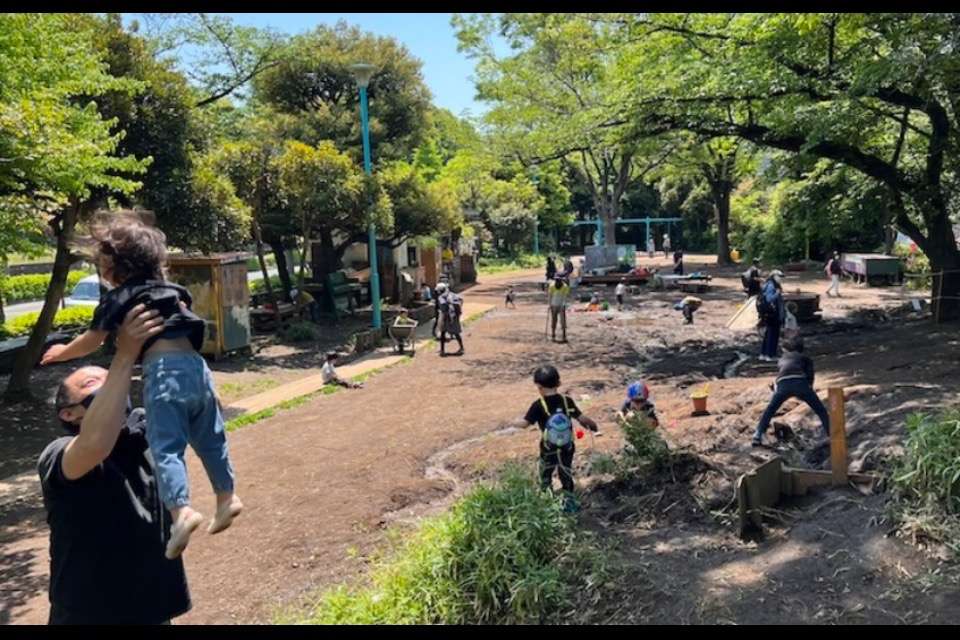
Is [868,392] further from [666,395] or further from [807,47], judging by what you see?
[807,47]

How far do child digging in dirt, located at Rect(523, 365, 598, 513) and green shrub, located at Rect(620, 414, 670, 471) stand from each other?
87 cm

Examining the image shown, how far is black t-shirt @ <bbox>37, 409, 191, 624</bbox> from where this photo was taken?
270 cm

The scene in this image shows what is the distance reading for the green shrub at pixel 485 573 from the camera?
15.1ft

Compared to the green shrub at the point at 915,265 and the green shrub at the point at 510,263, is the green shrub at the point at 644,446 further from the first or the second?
the green shrub at the point at 510,263

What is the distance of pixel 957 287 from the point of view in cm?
1477

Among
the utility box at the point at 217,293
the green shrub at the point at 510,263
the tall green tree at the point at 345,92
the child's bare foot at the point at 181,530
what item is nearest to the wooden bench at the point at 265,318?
the utility box at the point at 217,293

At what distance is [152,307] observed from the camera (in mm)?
2623

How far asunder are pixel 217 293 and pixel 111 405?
14.7 meters

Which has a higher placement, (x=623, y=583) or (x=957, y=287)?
(x=957, y=287)

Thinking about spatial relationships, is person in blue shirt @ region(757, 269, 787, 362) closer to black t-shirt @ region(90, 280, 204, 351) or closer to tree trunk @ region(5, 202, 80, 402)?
tree trunk @ region(5, 202, 80, 402)

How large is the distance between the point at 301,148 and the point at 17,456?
11.0 m

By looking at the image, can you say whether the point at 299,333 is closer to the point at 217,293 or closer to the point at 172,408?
the point at 217,293

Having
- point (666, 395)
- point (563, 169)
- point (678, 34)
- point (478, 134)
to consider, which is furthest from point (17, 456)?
point (563, 169)

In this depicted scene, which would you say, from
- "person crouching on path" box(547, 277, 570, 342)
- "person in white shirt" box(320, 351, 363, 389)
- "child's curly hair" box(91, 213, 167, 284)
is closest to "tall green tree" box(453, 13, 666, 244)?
"person crouching on path" box(547, 277, 570, 342)
